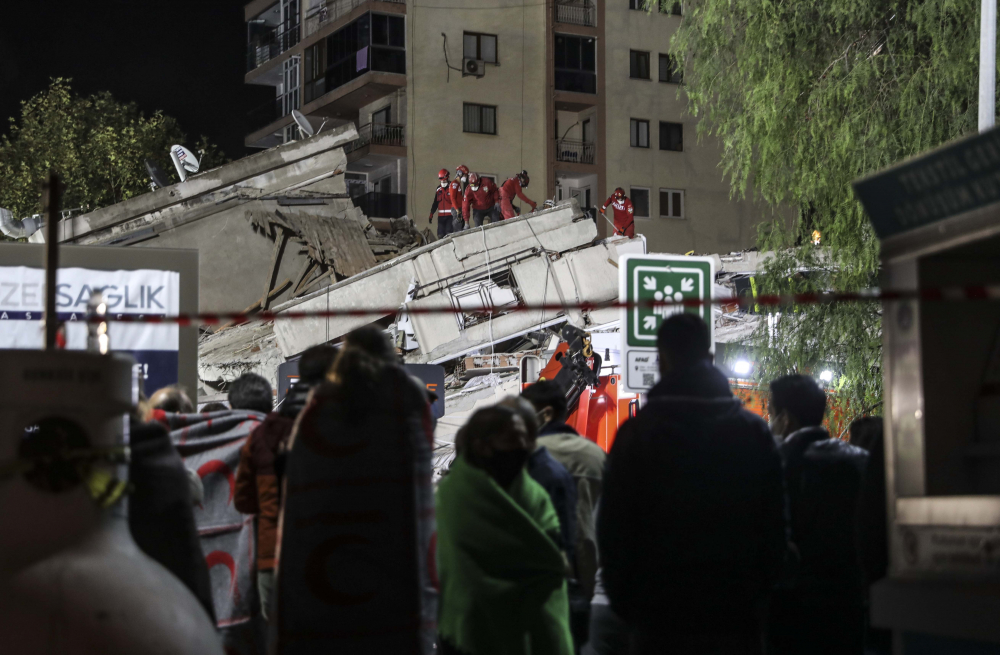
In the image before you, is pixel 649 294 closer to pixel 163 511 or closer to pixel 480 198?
pixel 163 511

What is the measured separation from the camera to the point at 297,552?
420 cm

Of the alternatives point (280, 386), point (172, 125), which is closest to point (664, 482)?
point (280, 386)

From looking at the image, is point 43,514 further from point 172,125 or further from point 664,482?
point 172,125

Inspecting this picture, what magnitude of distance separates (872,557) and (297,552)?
2186 mm

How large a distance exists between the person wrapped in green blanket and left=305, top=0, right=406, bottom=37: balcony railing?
43089 mm

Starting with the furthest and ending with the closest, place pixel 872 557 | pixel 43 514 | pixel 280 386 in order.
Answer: pixel 280 386, pixel 872 557, pixel 43 514

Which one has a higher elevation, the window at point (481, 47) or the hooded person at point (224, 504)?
the window at point (481, 47)

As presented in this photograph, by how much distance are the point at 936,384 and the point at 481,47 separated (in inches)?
1717

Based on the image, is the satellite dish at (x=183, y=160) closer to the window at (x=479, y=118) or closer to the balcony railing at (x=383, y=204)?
the balcony railing at (x=383, y=204)

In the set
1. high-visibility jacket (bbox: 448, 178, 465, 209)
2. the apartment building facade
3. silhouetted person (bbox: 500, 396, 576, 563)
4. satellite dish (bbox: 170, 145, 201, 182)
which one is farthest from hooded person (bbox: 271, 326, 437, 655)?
the apartment building facade

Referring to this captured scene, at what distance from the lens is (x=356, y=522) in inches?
165

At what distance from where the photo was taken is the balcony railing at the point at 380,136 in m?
44.3

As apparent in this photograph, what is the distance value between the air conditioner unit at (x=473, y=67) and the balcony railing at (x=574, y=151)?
13.5 feet

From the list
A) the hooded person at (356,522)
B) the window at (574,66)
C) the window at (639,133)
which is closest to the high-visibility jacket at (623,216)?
the window at (574,66)
